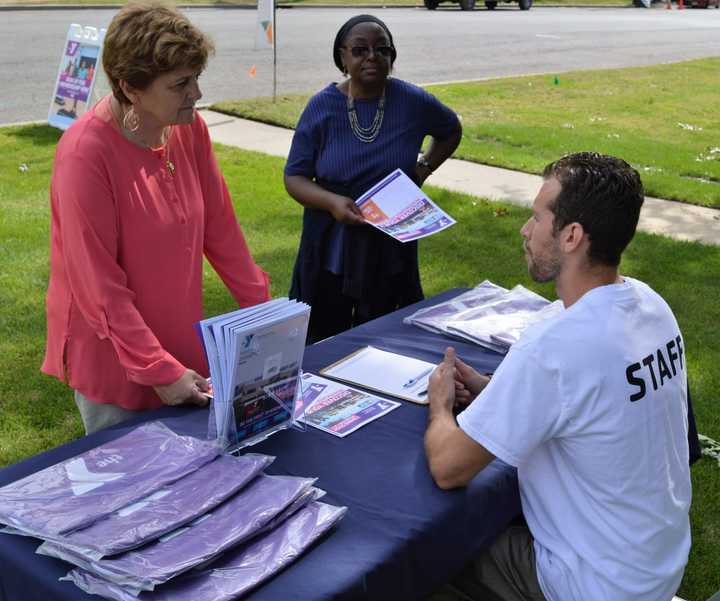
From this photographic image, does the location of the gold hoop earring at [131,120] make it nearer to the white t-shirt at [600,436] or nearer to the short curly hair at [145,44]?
the short curly hair at [145,44]

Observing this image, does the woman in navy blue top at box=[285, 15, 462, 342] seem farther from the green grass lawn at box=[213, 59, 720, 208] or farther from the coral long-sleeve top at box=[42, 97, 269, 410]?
the green grass lawn at box=[213, 59, 720, 208]

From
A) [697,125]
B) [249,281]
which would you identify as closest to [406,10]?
[697,125]

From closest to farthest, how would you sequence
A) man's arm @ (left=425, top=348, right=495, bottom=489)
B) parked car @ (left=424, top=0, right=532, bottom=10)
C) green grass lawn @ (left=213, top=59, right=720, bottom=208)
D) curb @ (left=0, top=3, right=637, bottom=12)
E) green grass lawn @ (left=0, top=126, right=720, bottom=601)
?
1. man's arm @ (left=425, top=348, right=495, bottom=489)
2. green grass lawn @ (left=0, top=126, right=720, bottom=601)
3. green grass lawn @ (left=213, top=59, right=720, bottom=208)
4. curb @ (left=0, top=3, right=637, bottom=12)
5. parked car @ (left=424, top=0, right=532, bottom=10)

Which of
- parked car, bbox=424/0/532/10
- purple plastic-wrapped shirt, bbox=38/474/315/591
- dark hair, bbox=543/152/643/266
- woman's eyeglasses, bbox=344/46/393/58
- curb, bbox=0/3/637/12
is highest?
parked car, bbox=424/0/532/10

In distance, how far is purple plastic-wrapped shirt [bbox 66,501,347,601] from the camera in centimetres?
187

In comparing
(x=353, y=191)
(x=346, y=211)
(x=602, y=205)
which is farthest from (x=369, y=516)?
(x=353, y=191)

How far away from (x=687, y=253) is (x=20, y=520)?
5777mm

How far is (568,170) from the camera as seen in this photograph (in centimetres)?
240

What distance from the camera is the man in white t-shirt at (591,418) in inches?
86.7

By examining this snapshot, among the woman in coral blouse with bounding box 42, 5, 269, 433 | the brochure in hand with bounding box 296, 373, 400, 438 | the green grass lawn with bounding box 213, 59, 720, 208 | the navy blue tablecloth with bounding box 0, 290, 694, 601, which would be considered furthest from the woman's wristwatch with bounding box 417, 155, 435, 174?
the green grass lawn with bounding box 213, 59, 720, 208

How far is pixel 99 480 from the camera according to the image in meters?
2.22

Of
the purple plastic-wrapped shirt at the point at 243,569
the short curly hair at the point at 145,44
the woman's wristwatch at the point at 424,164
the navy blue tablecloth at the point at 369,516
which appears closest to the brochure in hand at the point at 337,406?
the navy blue tablecloth at the point at 369,516

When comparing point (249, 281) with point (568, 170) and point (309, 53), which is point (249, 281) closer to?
point (568, 170)

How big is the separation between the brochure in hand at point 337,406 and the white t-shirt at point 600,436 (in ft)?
1.77
